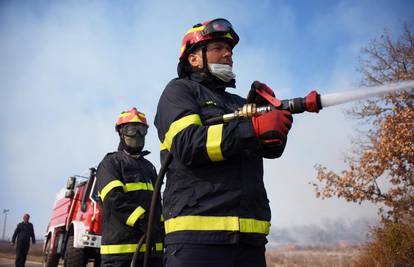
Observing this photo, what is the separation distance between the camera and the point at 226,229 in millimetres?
2078

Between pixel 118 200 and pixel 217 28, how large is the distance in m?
2.46

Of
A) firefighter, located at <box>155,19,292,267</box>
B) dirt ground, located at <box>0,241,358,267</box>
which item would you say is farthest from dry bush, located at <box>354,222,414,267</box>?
firefighter, located at <box>155,19,292,267</box>

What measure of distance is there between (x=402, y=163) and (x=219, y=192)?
436 inches

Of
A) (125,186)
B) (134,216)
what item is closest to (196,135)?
(134,216)

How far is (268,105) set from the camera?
231cm

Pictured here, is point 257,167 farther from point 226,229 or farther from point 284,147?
point 226,229

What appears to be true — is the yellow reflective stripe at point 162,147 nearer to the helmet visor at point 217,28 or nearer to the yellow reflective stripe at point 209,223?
the yellow reflective stripe at point 209,223

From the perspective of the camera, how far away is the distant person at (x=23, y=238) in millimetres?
12992

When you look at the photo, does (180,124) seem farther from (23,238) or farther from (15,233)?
(15,233)

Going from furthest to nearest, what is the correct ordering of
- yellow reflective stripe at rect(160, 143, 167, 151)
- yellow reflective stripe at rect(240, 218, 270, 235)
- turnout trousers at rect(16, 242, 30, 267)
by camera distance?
turnout trousers at rect(16, 242, 30, 267), yellow reflective stripe at rect(160, 143, 167, 151), yellow reflective stripe at rect(240, 218, 270, 235)

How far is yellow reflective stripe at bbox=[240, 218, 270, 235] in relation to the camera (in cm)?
213

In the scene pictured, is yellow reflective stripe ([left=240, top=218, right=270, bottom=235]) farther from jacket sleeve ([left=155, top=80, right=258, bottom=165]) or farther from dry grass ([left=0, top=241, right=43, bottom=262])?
dry grass ([left=0, top=241, right=43, bottom=262])

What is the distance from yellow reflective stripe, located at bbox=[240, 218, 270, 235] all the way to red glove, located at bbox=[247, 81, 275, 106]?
74cm

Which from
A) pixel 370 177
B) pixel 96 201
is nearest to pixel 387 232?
pixel 370 177
